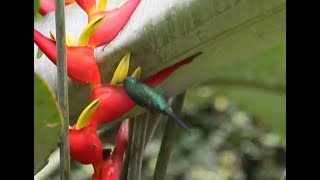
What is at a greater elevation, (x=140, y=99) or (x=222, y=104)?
(x=140, y=99)

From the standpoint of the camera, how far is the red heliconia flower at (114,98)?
0.55m

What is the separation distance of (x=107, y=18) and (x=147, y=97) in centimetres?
7

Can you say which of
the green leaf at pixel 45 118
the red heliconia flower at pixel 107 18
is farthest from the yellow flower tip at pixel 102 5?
the green leaf at pixel 45 118

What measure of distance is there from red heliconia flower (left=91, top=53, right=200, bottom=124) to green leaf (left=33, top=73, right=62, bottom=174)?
0.06m

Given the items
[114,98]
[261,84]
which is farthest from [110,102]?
[261,84]

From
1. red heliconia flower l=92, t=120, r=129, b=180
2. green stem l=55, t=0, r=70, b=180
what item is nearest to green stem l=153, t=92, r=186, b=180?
red heliconia flower l=92, t=120, r=129, b=180

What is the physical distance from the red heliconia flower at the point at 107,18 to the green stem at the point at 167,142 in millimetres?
95

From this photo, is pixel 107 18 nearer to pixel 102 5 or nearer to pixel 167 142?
pixel 102 5

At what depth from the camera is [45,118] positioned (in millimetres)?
485

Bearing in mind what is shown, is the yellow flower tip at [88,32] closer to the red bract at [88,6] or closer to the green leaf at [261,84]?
the red bract at [88,6]
